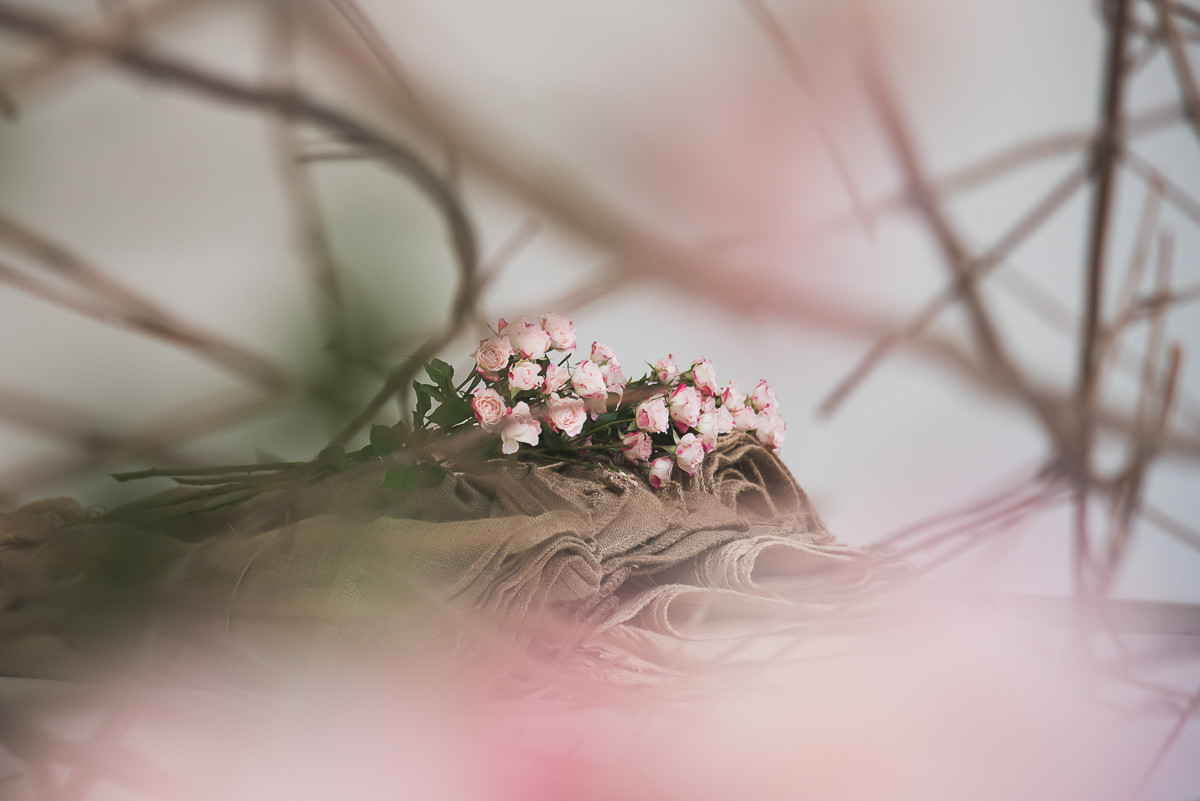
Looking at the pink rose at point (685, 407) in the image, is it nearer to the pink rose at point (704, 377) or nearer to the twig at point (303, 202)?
the pink rose at point (704, 377)

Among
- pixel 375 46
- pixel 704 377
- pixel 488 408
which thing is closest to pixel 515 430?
pixel 488 408

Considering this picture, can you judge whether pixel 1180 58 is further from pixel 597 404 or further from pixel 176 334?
pixel 597 404

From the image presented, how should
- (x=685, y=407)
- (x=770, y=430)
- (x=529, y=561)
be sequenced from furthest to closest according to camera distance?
(x=770, y=430) < (x=685, y=407) < (x=529, y=561)

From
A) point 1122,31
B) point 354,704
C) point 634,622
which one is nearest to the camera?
point 1122,31

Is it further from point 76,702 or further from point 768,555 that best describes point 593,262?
point 768,555

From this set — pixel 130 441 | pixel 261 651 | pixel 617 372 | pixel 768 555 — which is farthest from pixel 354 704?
pixel 617 372

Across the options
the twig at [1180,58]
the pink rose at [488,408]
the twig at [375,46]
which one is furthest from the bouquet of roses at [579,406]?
the twig at [1180,58]

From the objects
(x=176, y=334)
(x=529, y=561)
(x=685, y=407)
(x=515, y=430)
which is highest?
(x=685, y=407)
